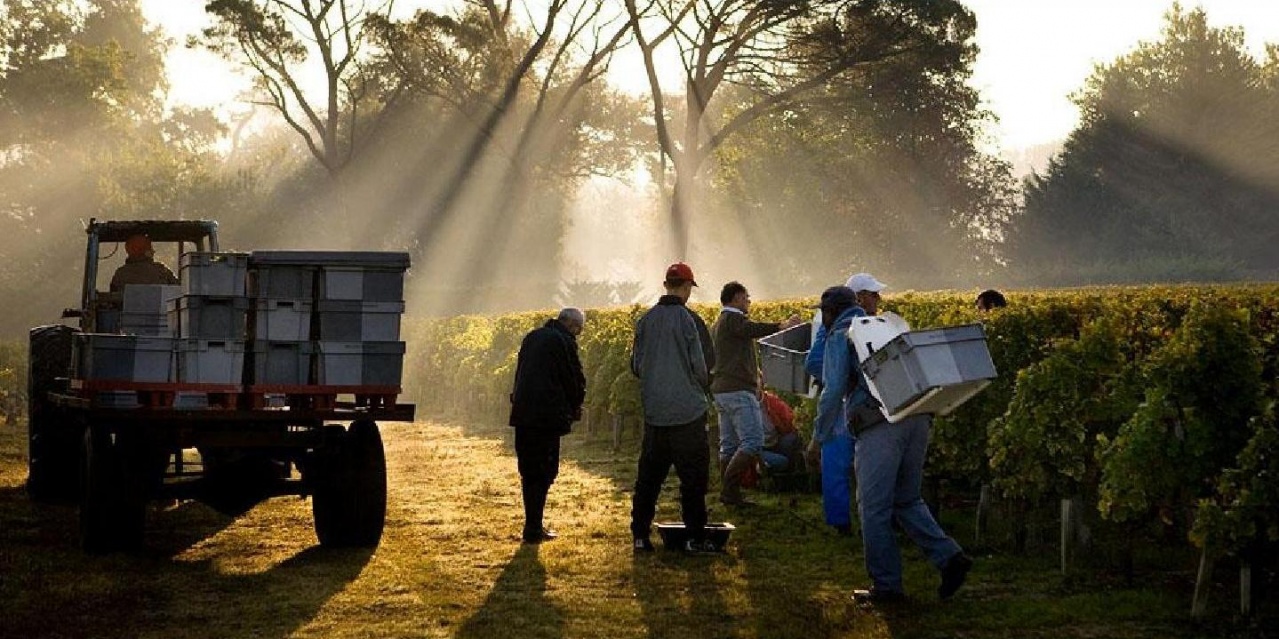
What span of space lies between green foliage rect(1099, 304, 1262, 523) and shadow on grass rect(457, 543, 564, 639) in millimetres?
3323

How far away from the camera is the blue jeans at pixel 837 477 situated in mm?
12352

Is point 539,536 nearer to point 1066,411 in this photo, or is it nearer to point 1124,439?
point 1066,411

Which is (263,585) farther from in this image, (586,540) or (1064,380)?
(1064,380)

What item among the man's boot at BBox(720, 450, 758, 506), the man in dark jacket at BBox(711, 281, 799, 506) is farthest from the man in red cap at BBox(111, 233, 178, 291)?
the man's boot at BBox(720, 450, 758, 506)

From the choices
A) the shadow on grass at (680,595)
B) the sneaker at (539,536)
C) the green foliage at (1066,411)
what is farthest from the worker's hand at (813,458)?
the green foliage at (1066,411)

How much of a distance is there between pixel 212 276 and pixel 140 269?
120 inches

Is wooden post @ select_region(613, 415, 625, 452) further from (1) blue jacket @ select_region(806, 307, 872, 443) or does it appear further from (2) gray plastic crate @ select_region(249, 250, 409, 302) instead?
(1) blue jacket @ select_region(806, 307, 872, 443)

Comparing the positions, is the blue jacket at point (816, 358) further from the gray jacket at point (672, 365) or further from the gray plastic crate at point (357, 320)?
the gray plastic crate at point (357, 320)

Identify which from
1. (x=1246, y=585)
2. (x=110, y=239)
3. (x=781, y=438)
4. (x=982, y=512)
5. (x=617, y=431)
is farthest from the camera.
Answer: (x=617, y=431)

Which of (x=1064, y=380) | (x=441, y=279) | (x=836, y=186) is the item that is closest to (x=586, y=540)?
(x=1064, y=380)

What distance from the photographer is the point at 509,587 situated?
1023cm

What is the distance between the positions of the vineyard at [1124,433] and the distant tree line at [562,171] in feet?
116

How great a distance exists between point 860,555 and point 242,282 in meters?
4.82

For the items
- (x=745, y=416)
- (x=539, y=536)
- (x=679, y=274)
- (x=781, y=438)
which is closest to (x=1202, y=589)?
(x=679, y=274)
